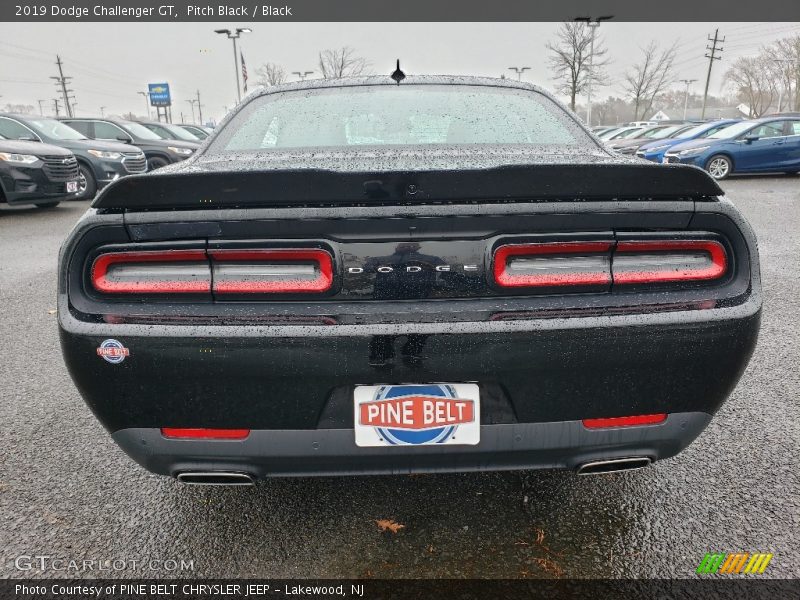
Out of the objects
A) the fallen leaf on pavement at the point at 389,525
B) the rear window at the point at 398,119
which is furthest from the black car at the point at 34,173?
the fallen leaf on pavement at the point at 389,525

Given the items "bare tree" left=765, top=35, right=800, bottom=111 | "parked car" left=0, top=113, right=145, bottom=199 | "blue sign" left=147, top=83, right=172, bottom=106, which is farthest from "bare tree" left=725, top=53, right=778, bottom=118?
"parked car" left=0, top=113, right=145, bottom=199

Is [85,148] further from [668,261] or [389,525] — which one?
[668,261]

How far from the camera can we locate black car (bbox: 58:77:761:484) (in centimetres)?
141

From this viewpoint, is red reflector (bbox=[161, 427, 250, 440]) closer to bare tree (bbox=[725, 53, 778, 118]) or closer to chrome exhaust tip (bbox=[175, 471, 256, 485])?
chrome exhaust tip (bbox=[175, 471, 256, 485])

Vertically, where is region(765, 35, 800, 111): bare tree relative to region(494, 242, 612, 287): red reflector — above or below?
above

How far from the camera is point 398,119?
2383mm

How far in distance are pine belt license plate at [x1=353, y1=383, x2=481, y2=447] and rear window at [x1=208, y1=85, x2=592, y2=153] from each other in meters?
1.11

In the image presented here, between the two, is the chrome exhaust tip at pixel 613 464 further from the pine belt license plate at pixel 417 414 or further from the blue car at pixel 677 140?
the blue car at pixel 677 140

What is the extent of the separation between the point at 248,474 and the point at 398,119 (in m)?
1.59

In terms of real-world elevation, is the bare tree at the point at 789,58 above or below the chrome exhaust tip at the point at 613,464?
above

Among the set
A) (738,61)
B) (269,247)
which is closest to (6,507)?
(269,247)

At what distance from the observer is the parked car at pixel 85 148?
1000 centimetres

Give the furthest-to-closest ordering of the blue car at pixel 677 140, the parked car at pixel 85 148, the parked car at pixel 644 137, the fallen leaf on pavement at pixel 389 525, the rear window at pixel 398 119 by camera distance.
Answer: the parked car at pixel 644 137 < the blue car at pixel 677 140 < the parked car at pixel 85 148 < the rear window at pixel 398 119 < the fallen leaf on pavement at pixel 389 525

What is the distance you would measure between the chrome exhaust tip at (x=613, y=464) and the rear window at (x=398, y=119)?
4.10ft
